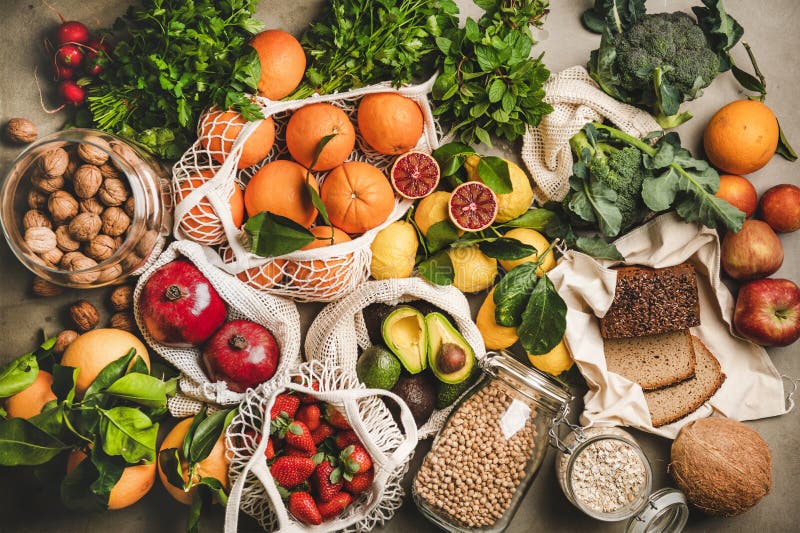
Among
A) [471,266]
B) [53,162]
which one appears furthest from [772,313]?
[53,162]

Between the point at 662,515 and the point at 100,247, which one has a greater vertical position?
the point at 100,247

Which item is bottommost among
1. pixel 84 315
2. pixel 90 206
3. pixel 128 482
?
pixel 128 482

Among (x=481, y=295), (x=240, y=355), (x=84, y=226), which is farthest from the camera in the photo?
(x=481, y=295)

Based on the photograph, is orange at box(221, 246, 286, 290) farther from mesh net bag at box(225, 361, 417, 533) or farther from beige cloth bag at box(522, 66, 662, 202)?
beige cloth bag at box(522, 66, 662, 202)

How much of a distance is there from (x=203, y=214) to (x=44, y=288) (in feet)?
1.95

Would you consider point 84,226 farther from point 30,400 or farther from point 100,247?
point 30,400

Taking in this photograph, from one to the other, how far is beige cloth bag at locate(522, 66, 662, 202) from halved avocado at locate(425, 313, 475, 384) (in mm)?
556

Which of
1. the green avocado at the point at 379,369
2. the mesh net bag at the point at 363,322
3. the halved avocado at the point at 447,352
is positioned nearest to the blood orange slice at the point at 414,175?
the mesh net bag at the point at 363,322

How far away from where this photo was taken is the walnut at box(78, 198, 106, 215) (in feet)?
4.69

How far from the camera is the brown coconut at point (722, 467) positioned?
1.55 m

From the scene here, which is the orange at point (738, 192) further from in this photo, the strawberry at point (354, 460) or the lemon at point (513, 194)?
the strawberry at point (354, 460)

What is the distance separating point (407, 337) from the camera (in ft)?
5.24

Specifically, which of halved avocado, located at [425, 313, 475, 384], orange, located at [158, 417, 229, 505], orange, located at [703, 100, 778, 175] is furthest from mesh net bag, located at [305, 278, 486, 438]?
orange, located at [703, 100, 778, 175]

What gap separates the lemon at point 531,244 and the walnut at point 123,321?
3.88 ft
